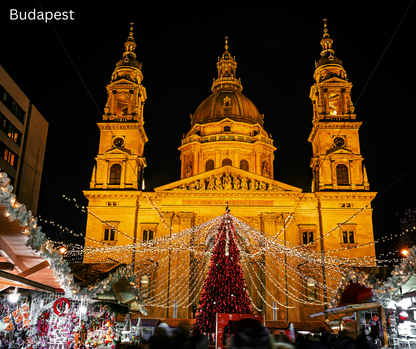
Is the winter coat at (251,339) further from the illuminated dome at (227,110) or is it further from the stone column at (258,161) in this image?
the illuminated dome at (227,110)

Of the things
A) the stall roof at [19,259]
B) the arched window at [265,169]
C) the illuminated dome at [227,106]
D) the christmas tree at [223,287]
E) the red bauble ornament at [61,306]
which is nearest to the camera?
the stall roof at [19,259]

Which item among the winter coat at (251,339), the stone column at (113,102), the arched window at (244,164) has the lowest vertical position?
the winter coat at (251,339)

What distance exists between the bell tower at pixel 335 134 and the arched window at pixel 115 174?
A: 68.7ft

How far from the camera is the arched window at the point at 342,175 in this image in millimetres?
47994

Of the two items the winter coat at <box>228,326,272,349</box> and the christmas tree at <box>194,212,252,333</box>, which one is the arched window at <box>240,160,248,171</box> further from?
the winter coat at <box>228,326,272,349</box>

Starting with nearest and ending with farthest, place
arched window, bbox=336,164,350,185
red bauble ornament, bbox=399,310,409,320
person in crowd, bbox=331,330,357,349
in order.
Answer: person in crowd, bbox=331,330,357,349, red bauble ornament, bbox=399,310,409,320, arched window, bbox=336,164,350,185

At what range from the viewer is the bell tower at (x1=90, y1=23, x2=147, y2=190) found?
158 ft

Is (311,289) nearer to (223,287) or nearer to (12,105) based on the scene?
(223,287)

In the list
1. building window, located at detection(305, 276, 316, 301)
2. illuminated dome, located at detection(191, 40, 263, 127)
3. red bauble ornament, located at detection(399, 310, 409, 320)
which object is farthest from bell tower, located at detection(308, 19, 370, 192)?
red bauble ornament, located at detection(399, 310, 409, 320)

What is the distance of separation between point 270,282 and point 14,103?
29499mm

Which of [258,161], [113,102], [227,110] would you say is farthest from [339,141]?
[113,102]

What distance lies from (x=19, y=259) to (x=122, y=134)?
38722 mm

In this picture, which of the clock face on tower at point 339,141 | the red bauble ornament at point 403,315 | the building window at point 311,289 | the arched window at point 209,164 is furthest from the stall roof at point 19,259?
the arched window at point 209,164

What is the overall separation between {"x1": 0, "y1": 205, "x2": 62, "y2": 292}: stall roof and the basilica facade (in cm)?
2980
